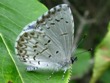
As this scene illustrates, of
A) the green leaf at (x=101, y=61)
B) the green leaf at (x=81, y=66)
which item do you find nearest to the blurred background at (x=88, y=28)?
the green leaf at (x=81, y=66)

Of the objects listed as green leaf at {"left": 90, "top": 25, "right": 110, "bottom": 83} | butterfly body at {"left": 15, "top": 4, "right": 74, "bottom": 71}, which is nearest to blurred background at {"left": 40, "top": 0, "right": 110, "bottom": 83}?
green leaf at {"left": 90, "top": 25, "right": 110, "bottom": 83}

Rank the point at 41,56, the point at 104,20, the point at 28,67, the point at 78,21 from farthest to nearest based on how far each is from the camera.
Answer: the point at 104,20
the point at 78,21
the point at 41,56
the point at 28,67

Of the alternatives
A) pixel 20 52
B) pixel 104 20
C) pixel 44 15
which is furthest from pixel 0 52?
pixel 104 20

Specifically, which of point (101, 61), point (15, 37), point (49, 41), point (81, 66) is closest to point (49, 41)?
point (49, 41)

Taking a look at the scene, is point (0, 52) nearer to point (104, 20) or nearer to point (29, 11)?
point (29, 11)

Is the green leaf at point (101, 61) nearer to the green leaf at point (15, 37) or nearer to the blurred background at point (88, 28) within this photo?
the green leaf at point (15, 37)

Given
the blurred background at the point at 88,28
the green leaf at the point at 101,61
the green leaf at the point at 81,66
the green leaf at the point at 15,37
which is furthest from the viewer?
the blurred background at the point at 88,28

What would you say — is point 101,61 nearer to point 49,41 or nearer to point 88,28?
point 49,41
